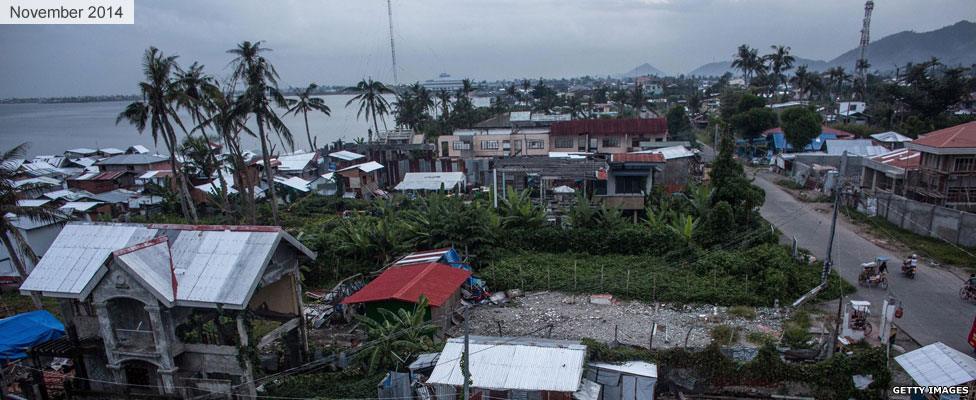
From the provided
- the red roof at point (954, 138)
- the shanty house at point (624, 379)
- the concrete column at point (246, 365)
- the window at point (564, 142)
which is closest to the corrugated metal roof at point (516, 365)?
the shanty house at point (624, 379)

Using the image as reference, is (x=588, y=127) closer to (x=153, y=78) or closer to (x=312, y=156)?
(x=312, y=156)

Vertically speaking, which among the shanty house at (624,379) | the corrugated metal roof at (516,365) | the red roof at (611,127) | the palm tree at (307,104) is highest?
the palm tree at (307,104)

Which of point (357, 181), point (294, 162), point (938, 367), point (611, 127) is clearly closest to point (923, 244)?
point (938, 367)

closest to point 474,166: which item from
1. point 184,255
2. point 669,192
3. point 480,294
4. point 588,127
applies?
point 588,127

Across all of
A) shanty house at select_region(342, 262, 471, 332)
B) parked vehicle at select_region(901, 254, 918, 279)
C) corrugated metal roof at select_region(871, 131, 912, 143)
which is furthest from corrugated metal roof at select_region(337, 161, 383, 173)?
corrugated metal roof at select_region(871, 131, 912, 143)

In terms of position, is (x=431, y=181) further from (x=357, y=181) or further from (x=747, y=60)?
(x=747, y=60)

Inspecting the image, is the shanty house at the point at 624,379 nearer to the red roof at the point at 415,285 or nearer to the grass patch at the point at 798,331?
the grass patch at the point at 798,331
